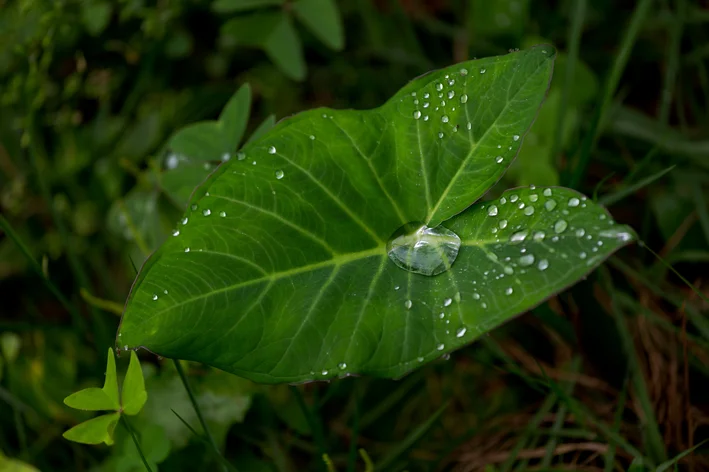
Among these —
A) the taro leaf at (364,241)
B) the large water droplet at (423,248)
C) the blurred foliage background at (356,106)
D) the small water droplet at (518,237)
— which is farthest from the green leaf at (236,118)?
the small water droplet at (518,237)

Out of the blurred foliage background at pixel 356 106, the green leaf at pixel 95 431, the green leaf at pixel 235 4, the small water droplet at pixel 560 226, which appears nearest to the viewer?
the small water droplet at pixel 560 226

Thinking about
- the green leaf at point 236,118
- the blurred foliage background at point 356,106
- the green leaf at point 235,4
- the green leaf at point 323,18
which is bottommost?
→ the blurred foliage background at point 356,106

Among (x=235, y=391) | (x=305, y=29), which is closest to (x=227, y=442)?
(x=235, y=391)

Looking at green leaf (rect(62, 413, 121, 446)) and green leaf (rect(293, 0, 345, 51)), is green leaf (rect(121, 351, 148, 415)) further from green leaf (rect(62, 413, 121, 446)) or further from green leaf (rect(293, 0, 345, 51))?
green leaf (rect(293, 0, 345, 51))

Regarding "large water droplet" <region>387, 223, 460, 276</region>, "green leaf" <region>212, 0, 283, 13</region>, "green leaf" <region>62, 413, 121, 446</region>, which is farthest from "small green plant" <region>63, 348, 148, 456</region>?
"green leaf" <region>212, 0, 283, 13</region>

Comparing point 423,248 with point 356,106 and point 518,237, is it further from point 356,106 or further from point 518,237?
point 356,106

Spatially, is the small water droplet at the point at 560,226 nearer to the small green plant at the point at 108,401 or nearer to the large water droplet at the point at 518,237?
the large water droplet at the point at 518,237
